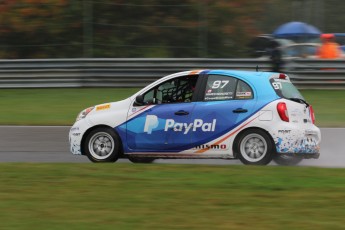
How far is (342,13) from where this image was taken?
23.0 metres

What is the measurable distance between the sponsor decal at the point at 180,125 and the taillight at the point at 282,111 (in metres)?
0.92

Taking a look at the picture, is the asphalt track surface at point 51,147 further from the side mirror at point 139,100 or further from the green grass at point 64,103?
the side mirror at point 139,100

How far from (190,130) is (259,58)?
39.0 ft

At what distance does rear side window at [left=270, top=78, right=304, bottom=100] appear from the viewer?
11.3 meters

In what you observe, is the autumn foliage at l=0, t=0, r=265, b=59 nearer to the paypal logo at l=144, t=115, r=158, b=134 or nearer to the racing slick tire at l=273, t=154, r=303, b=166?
the racing slick tire at l=273, t=154, r=303, b=166

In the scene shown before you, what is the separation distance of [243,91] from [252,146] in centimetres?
81

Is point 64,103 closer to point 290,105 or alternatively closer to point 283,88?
point 283,88

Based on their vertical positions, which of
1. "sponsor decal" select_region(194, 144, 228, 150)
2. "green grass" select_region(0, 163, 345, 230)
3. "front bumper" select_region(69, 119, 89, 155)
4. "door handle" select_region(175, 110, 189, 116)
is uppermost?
"door handle" select_region(175, 110, 189, 116)

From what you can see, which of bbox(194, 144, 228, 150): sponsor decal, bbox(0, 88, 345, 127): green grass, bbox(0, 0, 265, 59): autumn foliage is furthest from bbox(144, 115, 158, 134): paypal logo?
bbox(0, 0, 265, 59): autumn foliage

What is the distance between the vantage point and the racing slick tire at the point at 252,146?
11070 mm

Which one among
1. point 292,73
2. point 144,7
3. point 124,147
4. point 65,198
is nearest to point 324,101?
point 292,73

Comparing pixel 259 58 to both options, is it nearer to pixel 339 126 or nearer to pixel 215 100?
pixel 339 126

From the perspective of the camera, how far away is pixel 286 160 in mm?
11633

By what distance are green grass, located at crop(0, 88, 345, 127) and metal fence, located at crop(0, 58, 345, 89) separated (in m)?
0.28
